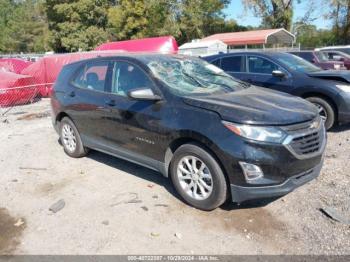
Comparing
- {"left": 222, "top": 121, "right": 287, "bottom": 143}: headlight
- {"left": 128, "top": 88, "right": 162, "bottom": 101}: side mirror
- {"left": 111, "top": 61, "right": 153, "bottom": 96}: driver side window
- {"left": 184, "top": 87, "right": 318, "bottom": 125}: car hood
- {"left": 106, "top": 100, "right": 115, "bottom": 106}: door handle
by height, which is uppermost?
{"left": 111, "top": 61, "right": 153, "bottom": 96}: driver side window

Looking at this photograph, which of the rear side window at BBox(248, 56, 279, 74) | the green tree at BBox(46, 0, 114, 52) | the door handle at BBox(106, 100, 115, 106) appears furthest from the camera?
the green tree at BBox(46, 0, 114, 52)

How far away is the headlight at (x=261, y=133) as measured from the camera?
3.61 m

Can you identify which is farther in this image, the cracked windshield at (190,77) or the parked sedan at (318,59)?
the parked sedan at (318,59)

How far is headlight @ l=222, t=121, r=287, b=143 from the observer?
361 centimetres

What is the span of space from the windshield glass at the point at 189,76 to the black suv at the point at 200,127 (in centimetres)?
1

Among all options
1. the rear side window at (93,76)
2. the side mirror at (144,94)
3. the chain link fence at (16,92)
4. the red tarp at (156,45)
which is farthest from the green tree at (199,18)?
the side mirror at (144,94)

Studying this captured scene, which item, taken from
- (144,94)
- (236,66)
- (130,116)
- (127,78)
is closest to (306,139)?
(144,94)

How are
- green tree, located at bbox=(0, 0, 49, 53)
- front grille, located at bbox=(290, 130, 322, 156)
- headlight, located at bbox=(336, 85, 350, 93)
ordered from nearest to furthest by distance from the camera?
front grille, located at bbox=(290, 130, 322, 156) < headlight, located at bbox=(336, 85, 350, 93) < green tree, located at bbox=(0, 0, 49, 53)

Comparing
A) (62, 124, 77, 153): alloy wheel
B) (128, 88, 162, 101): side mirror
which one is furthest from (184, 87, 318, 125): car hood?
(62, 124, 77, 153): alloy wheel

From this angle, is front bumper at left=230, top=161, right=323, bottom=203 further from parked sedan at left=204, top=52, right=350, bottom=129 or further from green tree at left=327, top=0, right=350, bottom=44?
green tree at left=327, top=0, right=350, bottom=44

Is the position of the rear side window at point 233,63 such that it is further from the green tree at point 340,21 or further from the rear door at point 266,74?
the green tree at point 340,21

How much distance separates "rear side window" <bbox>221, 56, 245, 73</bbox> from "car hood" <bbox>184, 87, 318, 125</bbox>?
3937 millimetres

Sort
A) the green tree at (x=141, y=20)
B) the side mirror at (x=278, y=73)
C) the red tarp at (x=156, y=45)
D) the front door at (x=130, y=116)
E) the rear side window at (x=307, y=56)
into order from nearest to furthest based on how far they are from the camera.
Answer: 1. the front door at (x=130, y=116)
2. the side mirror at (x=278, y=73)
3. the rear side window at (x=307, y=56)
4. the red tarp at (x=156, y=45)
5. the green tree at (x=141, y=20)

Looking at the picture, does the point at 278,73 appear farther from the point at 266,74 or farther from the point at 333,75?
the point at 333,75
